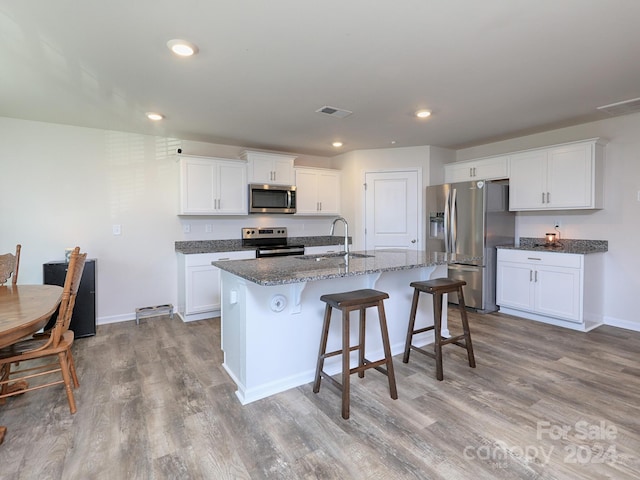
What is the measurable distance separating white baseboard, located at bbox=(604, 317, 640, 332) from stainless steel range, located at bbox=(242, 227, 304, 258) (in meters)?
3.78

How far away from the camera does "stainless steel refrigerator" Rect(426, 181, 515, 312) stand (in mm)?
4238

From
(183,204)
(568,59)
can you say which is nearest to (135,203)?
(183,204)

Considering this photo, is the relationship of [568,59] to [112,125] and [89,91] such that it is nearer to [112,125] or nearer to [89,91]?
[89,91]

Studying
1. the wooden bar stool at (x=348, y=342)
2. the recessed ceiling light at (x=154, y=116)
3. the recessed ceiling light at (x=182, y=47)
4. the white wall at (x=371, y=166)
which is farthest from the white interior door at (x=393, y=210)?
the recessed ceiling light at (x=182, y=47)

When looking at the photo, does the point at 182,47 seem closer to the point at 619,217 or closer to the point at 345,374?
the point at 345,374

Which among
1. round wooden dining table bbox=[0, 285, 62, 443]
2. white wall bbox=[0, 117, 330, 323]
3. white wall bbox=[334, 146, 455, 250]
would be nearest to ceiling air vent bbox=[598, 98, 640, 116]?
white wall bbox=[334, 146, 455, 250]

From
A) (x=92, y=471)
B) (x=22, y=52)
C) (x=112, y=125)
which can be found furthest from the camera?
(x=112, y=125)

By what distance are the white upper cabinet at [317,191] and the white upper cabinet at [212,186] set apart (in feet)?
2.85

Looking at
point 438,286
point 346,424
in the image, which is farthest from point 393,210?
point 346,424

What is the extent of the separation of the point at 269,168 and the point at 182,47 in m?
2.61

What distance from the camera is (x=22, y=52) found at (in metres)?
2.16

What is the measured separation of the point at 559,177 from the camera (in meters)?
3.84

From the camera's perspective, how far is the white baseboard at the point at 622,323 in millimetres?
3635

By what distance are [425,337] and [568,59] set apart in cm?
251
